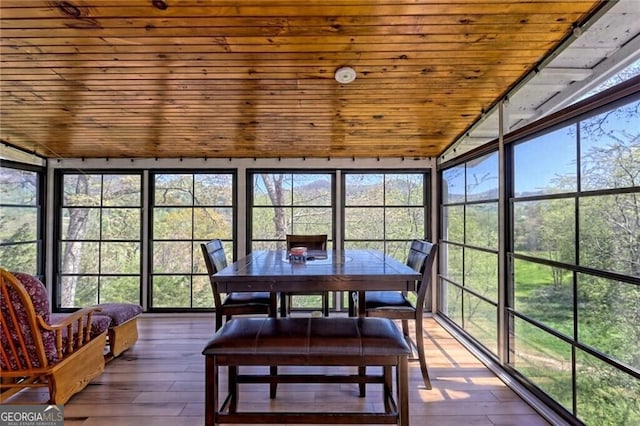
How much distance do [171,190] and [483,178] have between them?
3.61 m

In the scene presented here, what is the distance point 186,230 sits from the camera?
13.8 feet

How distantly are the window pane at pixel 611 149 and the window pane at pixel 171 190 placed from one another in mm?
3947

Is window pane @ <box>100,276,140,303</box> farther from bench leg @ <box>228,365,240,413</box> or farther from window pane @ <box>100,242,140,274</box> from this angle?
bench leg @ <box>228,365,240,413</box>

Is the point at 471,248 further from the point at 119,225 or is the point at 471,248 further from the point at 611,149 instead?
the point at 119,225

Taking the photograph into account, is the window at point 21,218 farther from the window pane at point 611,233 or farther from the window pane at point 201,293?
the window pane at point 611,233

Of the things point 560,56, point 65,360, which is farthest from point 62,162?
point 560,56

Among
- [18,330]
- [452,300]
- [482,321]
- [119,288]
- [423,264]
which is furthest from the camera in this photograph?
[119,288]

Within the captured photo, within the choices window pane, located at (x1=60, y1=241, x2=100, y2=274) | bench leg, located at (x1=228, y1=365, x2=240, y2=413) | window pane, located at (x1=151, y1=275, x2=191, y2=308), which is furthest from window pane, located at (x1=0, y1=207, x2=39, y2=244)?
bench leg, located at (x1=228, y1=365, x2=240, y2=413)

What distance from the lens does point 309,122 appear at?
3037 mm

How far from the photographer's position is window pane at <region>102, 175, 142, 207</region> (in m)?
4.18

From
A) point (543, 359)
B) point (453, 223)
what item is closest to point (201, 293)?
point (453, 223)

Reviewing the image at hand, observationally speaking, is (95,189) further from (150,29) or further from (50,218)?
(150,29)

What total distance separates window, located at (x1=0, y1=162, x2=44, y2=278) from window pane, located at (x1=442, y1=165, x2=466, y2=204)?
4946mm

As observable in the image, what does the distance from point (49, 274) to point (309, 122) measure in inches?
150
